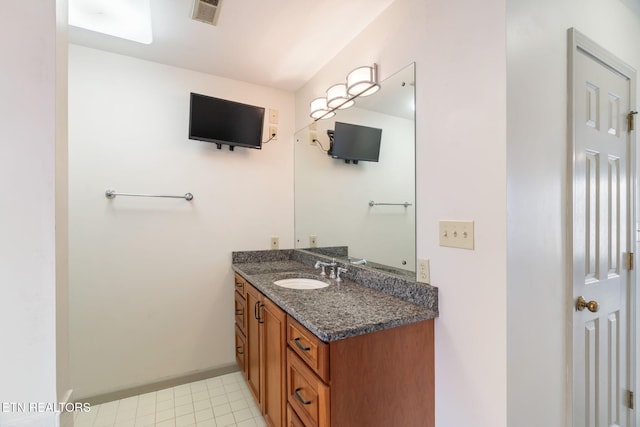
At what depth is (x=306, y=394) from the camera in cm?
115

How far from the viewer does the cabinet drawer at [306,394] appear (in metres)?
1.02

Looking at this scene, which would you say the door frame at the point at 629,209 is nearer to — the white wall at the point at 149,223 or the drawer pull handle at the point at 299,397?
the drawer pull handle at the point at 299,397

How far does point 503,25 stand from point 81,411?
3.13 meters

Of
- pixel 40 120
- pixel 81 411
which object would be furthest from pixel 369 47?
pixel 81 411

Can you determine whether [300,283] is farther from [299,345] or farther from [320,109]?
[320,109]

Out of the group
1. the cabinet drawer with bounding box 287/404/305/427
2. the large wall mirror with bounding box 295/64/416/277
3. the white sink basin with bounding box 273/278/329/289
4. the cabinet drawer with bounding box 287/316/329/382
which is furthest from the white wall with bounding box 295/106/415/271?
the cabinet drawer with bounding box 287/404/305/427

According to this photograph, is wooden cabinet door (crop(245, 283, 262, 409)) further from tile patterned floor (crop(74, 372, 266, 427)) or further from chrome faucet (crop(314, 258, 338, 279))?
chrome faucet (crop(314, 258, 338, 279))

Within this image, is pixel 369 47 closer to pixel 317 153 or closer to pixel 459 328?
pixel 317 153

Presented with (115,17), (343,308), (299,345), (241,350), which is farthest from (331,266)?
(115,17)

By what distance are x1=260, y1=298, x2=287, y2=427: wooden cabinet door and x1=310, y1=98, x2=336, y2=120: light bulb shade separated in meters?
1.40

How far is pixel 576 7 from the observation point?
1274mm

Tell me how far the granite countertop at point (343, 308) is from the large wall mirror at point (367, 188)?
21 cm

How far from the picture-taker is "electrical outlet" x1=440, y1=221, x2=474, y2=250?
1.10 meters

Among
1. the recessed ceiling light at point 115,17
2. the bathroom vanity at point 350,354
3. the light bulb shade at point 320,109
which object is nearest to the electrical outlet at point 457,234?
the bathroom vanity at point 350,354
